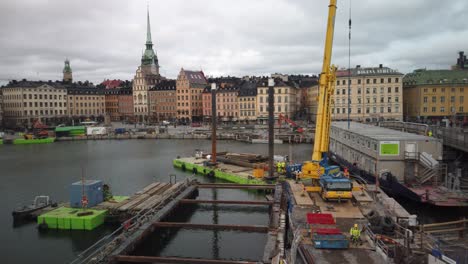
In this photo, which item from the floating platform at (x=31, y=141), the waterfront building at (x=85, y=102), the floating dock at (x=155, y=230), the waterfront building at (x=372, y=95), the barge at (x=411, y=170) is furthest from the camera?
the waterfront building at (x=85, y=102)

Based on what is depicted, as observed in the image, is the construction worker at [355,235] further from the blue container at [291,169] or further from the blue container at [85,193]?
the blue container at [85,193]

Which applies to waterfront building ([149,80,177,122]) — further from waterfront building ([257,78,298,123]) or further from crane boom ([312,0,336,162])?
crane boom ([312,0,336,162])

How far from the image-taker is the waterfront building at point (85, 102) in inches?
5039

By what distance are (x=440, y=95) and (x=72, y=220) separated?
76046 mm

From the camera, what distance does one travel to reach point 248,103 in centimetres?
10256

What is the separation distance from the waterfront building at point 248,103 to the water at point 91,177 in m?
31.9

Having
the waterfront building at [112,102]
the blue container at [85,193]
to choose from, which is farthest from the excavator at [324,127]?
the waterfront building at [112,102]

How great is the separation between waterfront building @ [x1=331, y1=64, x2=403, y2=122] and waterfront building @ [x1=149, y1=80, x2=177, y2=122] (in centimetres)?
5687

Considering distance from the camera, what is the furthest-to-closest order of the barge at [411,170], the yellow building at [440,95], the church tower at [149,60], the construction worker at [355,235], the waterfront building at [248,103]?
the church tower at [149,60], the waterfront building at [248,103], the yellow building at [440,95], the barge at [411,170], the construction worker at [355,235]

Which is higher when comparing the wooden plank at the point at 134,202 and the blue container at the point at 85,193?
the blue container at the point at 85,193

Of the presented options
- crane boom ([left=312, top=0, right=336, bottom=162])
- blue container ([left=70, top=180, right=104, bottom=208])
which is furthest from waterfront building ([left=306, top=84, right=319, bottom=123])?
blue container ([left=70, top=180, right=104, bottom=208])

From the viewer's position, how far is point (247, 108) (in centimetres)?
10306

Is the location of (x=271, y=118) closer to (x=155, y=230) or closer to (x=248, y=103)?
(x=155, y=230)

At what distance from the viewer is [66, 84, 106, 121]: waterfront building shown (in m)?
128
